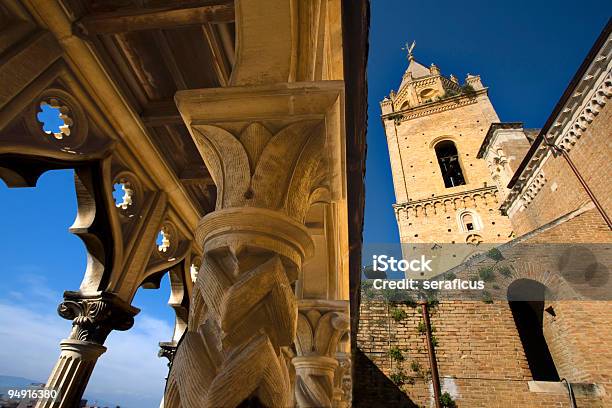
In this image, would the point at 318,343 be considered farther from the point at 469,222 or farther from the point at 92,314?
the point at 469,222

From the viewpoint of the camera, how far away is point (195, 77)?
3.34 m

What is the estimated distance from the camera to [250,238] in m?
0.92

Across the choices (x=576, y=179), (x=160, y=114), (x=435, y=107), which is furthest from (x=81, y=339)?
(x=435, y=107)

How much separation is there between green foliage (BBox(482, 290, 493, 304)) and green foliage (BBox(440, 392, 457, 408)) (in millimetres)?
2534

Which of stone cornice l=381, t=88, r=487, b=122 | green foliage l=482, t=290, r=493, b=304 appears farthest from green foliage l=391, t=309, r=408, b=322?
stone cornice l=381, t=88, r=487, b=122

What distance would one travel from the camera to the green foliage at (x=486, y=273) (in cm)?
845

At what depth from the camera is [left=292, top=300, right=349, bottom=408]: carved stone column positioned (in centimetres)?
279

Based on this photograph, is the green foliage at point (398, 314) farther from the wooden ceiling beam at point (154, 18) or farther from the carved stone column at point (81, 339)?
the wooden ceiling beam at point (154, 18)

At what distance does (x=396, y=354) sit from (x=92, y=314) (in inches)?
257

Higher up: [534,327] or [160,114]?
[534,327]

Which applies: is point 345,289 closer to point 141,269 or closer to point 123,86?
point 141,269

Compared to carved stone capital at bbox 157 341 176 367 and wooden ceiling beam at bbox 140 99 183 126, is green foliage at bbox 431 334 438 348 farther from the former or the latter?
wooden ceiling beam at bbox 140 99 183 126

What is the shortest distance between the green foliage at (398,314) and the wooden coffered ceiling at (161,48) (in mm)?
6320

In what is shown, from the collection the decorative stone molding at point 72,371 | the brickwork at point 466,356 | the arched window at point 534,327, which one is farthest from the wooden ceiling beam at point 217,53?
the arched window at point 534,327
